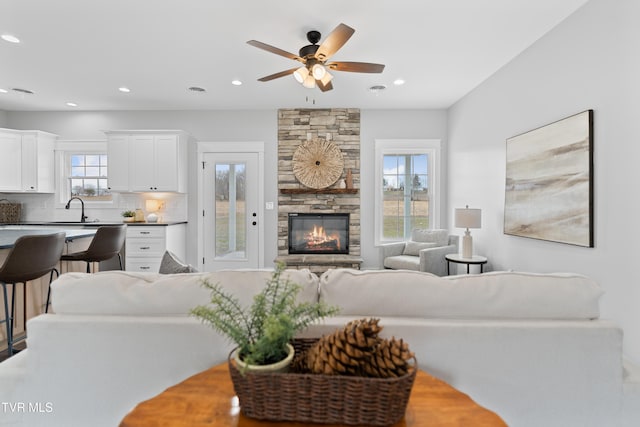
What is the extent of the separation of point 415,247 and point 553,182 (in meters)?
2.06

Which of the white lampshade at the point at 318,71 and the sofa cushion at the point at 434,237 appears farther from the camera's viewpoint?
the sofa cushion at the point at 434,237

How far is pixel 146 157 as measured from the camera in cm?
501

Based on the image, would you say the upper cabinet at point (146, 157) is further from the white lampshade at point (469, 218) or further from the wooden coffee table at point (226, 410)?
the wooden coffee table at point (226, 410)

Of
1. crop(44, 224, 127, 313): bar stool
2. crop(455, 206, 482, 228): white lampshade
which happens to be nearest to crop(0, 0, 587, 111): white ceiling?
crop(455, 206, 482, 228): white lampshade

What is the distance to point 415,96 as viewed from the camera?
4.65m

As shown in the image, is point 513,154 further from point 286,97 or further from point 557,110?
point 286,97


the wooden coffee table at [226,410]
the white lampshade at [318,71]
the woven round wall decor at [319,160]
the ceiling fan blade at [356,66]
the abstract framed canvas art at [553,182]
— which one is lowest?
the wooden coffee table at [226,410]

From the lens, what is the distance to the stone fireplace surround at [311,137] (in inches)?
208

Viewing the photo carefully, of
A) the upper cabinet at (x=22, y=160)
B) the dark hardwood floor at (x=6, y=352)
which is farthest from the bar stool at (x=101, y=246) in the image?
the upper cabinet at (x=22, y=160)

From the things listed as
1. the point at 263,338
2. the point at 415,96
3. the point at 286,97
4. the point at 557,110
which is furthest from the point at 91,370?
the point at 415,96

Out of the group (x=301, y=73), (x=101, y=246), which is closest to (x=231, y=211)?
(x=101, y=246)

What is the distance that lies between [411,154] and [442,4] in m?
3.01

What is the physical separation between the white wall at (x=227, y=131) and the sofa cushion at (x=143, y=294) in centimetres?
412

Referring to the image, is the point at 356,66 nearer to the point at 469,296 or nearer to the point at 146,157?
the point at 469,296
